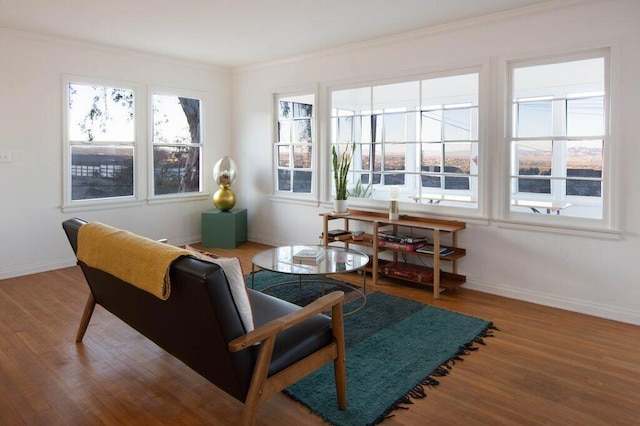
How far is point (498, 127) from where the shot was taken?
3891 millimetres

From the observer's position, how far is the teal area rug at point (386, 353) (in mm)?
2236

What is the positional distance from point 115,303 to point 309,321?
113 cm

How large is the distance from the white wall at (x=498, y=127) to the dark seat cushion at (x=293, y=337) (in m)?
2.29

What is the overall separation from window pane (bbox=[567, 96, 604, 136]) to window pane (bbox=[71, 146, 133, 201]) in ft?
14.9

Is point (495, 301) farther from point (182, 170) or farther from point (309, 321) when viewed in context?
point (182, 170)

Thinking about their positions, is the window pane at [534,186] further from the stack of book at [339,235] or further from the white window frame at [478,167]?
the stack of book at [339,235]

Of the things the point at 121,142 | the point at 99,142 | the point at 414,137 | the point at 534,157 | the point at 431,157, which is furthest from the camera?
the point at 121,142

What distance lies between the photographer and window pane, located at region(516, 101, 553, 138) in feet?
12.1

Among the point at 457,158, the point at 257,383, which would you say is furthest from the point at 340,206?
the point at 257,383

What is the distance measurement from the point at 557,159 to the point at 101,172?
459 cm

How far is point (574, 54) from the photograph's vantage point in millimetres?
3496

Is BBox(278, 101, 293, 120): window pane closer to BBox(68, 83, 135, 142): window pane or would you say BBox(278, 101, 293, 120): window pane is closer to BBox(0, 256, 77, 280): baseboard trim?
BBox(68, 83, 135, 142): window pane

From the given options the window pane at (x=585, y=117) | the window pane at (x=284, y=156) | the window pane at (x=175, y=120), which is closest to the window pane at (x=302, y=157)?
the window pane at (x=284, y=156)

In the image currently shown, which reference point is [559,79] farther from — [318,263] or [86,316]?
[86,316]
